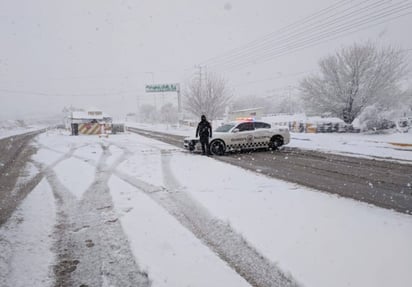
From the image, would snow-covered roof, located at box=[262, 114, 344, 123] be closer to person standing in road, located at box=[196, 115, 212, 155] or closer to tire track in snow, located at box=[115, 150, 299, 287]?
person standing in road, located at box=[196, 115, 212, 155]

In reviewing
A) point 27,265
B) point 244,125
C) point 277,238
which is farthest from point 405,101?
point 27,265

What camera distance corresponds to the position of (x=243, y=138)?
14.6 meters

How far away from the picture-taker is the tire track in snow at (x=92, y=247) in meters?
3.49

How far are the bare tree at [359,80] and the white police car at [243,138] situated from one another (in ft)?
62.3

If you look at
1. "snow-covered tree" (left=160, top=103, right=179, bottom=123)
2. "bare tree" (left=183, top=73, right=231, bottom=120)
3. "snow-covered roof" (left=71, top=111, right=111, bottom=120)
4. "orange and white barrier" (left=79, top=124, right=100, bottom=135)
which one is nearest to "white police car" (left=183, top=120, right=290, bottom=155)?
"orange and white barrier" (left=79, top=124, right=100, bottom=135)

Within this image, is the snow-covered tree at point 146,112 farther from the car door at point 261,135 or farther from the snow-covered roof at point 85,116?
the car door at point 261,135

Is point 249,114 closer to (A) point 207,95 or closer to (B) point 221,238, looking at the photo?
(A) point 207,95

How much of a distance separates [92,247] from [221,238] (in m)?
1.90

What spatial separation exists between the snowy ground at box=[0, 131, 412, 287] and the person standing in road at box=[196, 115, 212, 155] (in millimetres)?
5699

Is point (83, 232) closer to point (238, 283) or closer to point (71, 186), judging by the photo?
point (238, 283)

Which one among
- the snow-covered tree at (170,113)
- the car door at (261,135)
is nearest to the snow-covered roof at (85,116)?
the car door at (261,135)

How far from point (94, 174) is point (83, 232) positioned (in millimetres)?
5003

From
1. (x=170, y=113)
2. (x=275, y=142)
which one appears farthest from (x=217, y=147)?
(x=170, y=113)

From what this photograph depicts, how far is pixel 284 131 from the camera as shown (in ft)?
51.2
